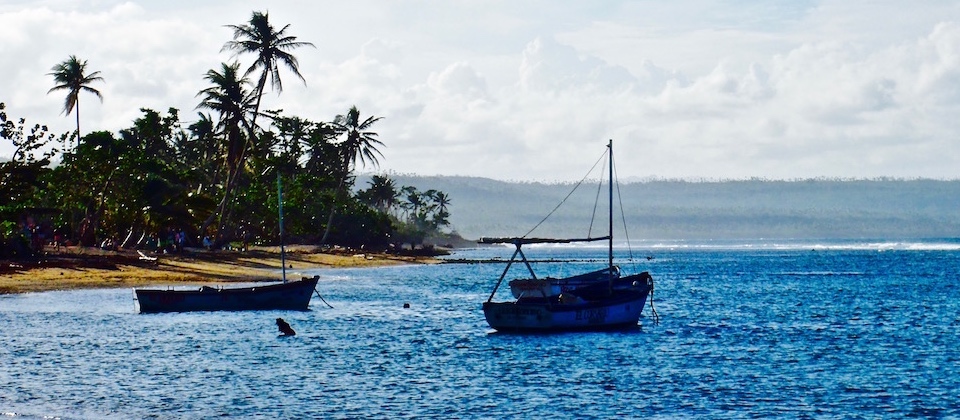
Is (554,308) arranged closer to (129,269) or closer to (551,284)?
(551,284)

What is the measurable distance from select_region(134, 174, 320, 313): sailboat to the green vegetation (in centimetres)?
1504

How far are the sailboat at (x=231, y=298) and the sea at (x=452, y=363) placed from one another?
89 cm

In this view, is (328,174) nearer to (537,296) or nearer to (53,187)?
(53,187)

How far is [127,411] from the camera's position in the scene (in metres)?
30.3

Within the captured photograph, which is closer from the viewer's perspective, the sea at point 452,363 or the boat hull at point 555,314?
the sea at point 452,363

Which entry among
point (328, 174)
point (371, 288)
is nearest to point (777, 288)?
point (371, 288)

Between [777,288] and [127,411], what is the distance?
78231 mm

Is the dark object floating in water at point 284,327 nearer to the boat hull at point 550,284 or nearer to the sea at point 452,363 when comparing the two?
the sea at point 452,363

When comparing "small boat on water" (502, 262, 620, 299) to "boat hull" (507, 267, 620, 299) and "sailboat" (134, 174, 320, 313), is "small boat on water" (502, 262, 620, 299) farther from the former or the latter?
"sailboat" (134, 174, 320, 313)

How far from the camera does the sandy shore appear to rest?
2699 inches

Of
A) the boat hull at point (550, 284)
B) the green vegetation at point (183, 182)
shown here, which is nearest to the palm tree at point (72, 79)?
the green vegetation at point (183, 182)

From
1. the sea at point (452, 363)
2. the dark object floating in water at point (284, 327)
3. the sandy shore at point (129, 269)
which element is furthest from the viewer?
the sandy shore at point (129, 269)

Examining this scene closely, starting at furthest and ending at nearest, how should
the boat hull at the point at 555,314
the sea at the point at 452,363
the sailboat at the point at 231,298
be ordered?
the sailboat at the point at 231,298
the boat hull at the point at 555,314
the sea at the point at 452,363

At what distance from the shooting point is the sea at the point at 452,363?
32.2 meters
